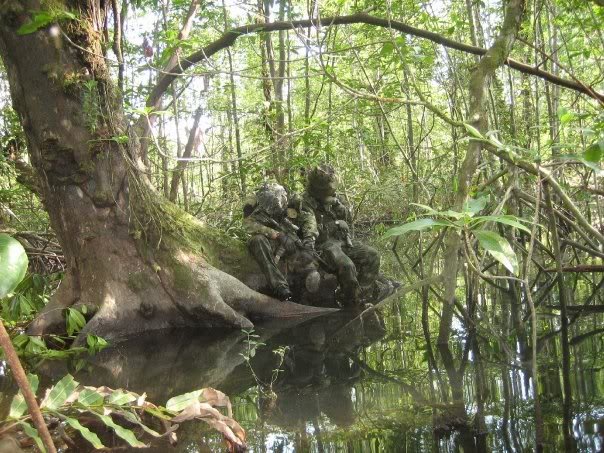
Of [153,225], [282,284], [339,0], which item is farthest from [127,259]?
[339,0]

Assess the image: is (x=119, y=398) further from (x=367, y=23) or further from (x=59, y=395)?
(x=367, y=23)

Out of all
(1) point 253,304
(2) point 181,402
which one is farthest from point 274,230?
(2) point 181,402

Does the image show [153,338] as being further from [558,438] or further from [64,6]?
[558,438]

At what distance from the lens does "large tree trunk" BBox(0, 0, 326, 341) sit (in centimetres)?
534

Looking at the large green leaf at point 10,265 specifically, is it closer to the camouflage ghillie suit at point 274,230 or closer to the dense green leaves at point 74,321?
the dense green leaves at point 74,321

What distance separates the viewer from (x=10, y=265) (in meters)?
1.04

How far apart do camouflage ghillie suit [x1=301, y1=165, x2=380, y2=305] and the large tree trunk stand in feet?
3.53

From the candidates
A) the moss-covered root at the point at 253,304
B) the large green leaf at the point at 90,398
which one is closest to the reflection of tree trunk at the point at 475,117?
the large green leaf at the point at 90,398

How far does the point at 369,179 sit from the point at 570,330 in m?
7.00

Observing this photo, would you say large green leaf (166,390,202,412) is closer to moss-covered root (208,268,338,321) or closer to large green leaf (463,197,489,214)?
large green leaf (463,197,489,214)

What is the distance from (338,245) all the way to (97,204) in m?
2.67

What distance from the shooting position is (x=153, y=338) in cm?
539

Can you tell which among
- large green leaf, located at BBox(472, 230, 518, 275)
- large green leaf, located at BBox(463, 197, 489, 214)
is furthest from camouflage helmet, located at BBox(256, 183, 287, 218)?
large green leaf, located at BBox(472, 230, 518, 275)

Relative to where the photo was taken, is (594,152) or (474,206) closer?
(594,152)
